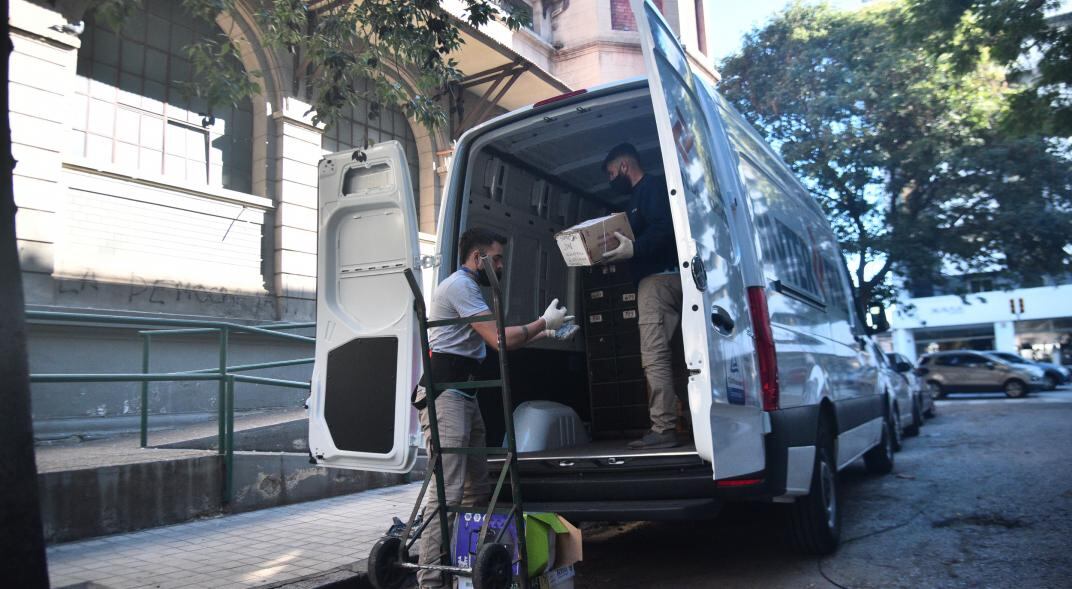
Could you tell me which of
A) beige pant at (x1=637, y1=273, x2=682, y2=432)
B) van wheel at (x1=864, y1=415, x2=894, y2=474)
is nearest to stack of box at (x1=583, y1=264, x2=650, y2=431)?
beige pant at (x1=637, y1=273, x2=682, y2=432)

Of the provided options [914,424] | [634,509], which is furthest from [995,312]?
[634,509]

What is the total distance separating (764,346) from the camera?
3756 millimetres

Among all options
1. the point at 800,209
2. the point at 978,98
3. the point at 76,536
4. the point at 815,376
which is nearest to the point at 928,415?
the point at 978,98

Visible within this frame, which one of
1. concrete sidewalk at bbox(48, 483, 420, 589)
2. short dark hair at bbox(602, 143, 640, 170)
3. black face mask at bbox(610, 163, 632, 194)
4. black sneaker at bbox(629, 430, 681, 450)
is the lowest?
concrete sidewalk at bbox(48, 483, 420, 589)

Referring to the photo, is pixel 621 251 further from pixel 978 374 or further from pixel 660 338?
pixel 978 374

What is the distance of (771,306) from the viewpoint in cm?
396

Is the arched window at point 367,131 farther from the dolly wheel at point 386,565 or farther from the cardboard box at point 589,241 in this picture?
the dolly wheel at point 386,565

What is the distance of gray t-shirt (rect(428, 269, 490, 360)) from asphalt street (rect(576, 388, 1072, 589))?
164cm

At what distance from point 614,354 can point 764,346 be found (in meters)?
1.75

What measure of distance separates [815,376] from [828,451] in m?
0.49

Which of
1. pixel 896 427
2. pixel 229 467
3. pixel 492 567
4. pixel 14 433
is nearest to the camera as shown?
pixel 14 433

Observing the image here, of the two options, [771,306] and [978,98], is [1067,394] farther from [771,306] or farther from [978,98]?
[771,306]

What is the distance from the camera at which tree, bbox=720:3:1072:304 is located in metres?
18.3

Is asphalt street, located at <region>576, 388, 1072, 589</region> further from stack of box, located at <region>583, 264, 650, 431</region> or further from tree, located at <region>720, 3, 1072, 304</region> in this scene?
tree, located at <region>720, 3, 1072, 304</region>
